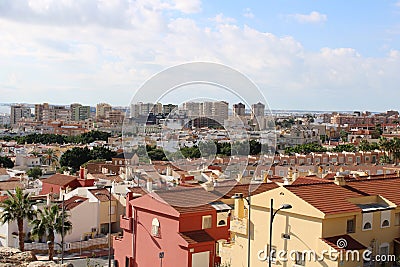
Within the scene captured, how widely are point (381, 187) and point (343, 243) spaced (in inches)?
171

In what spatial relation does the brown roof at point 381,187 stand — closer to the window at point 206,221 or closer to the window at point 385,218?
the window at point 385,218

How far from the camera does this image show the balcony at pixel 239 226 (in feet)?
64.6

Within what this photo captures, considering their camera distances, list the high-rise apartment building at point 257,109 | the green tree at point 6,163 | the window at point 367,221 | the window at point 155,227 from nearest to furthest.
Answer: the high-rise apartment building at point 257,109 < the window at point 367,221 < the window at point 155,227 < the green tree at point 6,163

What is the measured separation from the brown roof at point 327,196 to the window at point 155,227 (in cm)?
625

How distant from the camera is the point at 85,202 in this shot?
31.8 meters

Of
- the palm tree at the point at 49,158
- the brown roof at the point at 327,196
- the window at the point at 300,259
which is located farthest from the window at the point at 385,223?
the palm tree at the point at 49,158

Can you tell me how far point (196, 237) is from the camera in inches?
849

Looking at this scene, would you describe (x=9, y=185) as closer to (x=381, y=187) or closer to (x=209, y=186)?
(x=209, y=186)

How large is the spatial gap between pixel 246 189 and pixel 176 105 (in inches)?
397

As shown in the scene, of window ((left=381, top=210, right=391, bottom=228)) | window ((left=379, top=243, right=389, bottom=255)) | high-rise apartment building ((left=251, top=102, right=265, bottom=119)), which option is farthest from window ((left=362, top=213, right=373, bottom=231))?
high-rise apartment building ((left=251, top=102, right=265, bottom=119))

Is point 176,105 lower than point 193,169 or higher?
higher

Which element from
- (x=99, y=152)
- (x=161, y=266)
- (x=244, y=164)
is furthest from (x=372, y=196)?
(x=99, y=152)

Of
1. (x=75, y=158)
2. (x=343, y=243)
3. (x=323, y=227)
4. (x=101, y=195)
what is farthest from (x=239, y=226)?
(x=75, y=158)

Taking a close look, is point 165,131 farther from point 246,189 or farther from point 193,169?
point 246,189
